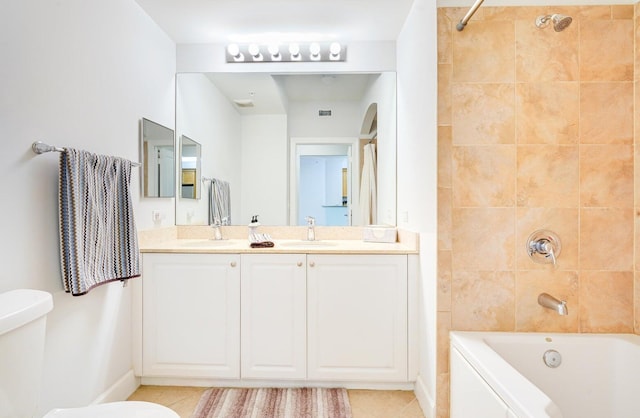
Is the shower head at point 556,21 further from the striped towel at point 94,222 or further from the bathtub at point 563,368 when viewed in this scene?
the striped towel at point 94,222

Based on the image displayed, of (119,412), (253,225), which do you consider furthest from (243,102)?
(119,412)

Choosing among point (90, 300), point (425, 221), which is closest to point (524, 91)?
point (425, 221)

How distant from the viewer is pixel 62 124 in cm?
150

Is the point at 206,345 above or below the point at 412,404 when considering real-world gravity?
above

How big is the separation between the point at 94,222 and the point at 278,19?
5.46 ft

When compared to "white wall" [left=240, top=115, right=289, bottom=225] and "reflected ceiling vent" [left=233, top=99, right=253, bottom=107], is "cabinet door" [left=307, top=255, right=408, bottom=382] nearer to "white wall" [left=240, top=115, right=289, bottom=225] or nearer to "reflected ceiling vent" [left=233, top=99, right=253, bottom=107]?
"white wall" [left=240, top=115, right=289, bottom=225]

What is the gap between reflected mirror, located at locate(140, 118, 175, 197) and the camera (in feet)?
7.13

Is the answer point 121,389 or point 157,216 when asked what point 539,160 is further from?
Answer: point 121,389

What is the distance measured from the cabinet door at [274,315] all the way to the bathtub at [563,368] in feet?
2.78

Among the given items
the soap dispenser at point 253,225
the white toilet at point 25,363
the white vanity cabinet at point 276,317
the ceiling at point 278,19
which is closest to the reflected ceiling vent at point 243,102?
the ceiling at point 278,19

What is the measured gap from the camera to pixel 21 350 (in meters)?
1.06

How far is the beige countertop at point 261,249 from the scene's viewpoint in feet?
6.63

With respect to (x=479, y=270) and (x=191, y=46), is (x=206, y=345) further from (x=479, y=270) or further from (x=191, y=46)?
(x=191, y=46)

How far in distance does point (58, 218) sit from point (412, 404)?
1.98m
